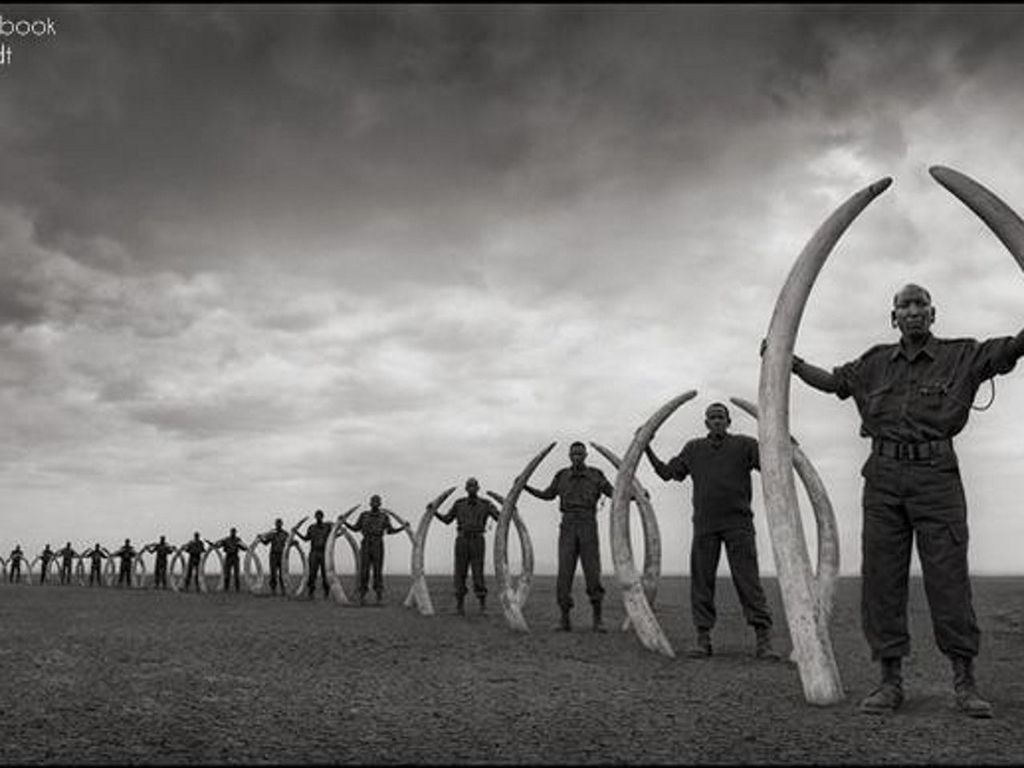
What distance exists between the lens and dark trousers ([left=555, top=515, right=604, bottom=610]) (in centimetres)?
1229

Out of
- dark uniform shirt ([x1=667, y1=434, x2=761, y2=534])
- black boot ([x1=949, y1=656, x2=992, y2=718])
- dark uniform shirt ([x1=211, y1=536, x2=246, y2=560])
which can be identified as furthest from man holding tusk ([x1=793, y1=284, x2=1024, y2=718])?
dark uniform shirt ([x1=211, y1=536, x2=246, y2=560])

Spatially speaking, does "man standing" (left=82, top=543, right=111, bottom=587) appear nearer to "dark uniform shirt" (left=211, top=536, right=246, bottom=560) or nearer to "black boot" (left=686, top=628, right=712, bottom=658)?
"dark uniform shirt" (left=211, top=536, right=246, bottom=560)

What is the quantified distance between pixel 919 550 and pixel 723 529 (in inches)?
132

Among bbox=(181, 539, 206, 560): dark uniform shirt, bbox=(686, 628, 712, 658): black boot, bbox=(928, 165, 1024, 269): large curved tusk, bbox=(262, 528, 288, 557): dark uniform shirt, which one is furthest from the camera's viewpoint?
bbox=(181, 539, 206, 560): dark uniform shirt

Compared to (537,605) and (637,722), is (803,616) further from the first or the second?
(537,605)

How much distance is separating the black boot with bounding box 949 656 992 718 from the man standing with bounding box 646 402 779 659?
3217mm

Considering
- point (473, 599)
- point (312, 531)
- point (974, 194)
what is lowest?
point (473, 599)

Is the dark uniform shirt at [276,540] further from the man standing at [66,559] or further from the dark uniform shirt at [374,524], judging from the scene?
the man standing at [66,559]

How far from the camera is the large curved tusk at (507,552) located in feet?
39.0

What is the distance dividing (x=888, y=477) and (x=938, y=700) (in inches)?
59.2

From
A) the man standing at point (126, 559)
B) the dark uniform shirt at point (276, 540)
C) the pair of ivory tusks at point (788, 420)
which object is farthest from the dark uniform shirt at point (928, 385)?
the man standing at point (126, 559)

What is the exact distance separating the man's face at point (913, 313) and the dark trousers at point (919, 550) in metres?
0.79

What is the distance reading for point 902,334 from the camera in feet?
18.6

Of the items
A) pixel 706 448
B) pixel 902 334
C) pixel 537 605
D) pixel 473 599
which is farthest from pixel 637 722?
pixel 473 599
